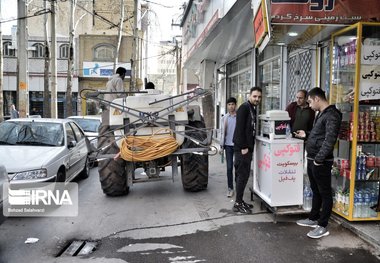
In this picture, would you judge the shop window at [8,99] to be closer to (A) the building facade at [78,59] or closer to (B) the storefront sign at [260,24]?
(A) the building facade at [78,59]

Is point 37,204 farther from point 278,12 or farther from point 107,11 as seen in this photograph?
point 107,11

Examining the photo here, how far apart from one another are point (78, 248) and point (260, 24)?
3739mm

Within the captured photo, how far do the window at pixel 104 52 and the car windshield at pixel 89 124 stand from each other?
23040 mm

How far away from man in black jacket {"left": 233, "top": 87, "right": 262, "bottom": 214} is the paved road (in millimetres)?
413

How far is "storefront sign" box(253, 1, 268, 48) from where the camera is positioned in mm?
5062

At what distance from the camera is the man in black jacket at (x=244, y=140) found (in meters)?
5.98

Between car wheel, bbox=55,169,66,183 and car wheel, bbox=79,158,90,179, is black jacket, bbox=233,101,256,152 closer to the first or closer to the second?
car wheel, bbox=55,169,66,183

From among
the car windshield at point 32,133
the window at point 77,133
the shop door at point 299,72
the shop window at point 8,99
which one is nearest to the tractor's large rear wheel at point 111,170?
the car windshield at point 32,133

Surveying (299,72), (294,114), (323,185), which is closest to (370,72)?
(294,114)

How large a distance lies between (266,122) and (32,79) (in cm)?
2961

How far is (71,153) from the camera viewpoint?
7.65m

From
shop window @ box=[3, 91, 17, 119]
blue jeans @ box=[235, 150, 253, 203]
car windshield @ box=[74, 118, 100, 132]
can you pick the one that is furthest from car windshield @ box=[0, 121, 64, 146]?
shop window @ box=[3, 91, 17, 119]

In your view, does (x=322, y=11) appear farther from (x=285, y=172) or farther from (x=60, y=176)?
(x=60, y=176)

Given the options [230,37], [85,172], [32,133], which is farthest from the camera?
[230,37]
